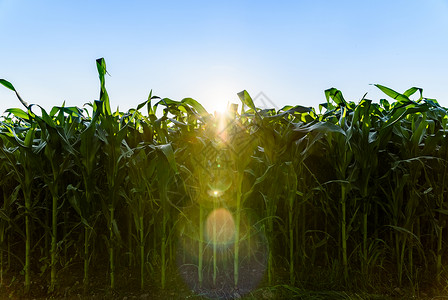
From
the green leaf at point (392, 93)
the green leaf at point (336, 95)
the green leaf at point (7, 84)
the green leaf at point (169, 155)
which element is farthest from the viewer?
the green leaf at point (336, 95)

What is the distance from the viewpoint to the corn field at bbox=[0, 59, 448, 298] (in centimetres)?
183

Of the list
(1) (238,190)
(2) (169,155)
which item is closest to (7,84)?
(2) (169,155)

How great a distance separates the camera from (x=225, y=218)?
1.94 metres

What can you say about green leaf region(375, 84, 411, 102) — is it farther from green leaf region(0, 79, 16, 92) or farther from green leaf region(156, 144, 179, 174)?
green leaf region(0, 79, 16, 92)

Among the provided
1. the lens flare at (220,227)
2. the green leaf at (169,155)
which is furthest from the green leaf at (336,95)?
the green leaf at (169,155)

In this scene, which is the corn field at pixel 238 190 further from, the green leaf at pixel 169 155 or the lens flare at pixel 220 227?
the green leaf at pixel 169 155

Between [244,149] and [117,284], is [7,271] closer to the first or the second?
[117,284]

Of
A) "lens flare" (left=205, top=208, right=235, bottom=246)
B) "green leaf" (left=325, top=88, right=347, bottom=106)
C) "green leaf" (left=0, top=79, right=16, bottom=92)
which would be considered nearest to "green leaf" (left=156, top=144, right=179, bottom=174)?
"lens flare" (left=205, top=208, right=235, bottom=246)

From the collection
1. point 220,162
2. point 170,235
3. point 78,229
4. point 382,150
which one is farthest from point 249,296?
point 78,229

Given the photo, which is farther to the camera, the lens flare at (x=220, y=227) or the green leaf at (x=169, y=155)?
the lens flare at (x=220, y=227)

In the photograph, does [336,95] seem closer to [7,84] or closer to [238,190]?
[238,190]

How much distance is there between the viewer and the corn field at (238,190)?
Answer: 1835 millimetres

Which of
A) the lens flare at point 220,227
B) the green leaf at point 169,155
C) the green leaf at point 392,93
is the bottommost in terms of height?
the lens flare at point 220,227

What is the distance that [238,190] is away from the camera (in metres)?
1.83
